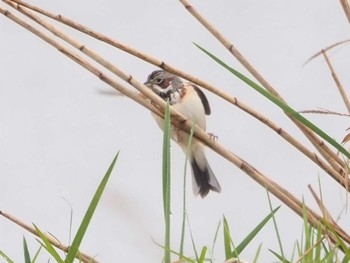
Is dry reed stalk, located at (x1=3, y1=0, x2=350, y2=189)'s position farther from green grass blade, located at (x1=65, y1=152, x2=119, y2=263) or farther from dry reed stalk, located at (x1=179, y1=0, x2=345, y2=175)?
green grass blade, located at (x1=65, y1=152, x2=119, y2=263)

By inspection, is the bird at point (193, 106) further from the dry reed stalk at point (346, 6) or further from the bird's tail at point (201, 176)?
the dry reed stalk at point (346, 6)

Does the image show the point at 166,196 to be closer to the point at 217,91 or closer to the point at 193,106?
the point at 217,91

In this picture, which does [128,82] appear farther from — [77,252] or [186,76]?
[77,252]

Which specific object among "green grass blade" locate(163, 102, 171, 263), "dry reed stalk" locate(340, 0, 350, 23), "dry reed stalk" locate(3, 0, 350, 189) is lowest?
"green grass blade" locate(163, 102, 171, 263)

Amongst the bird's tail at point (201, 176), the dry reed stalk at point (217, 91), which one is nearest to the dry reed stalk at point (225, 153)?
the dry reed stalk at point (217, 91)

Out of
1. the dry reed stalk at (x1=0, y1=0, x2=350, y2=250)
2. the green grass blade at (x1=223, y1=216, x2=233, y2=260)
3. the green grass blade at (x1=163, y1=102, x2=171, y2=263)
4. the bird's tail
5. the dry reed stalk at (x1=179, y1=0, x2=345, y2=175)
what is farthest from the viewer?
the bird's tail

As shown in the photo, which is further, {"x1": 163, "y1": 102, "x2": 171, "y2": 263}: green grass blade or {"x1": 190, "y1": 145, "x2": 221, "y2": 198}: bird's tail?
{"x1": 190, "y1": 145, "x2": 221, "y2": 198}: bird's tail

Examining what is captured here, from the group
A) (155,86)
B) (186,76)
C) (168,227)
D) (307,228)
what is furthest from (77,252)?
(155,86)

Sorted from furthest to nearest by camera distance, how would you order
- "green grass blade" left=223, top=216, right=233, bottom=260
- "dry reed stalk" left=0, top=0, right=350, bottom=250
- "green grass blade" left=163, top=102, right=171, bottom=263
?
"dry reed stalk" left=0, top=0, right=350, bottom=250 < "green grass blade" left=223, top=216, right=233, bottom=260 < "green grass blade" left=163, top=102, right=171, bottom=263

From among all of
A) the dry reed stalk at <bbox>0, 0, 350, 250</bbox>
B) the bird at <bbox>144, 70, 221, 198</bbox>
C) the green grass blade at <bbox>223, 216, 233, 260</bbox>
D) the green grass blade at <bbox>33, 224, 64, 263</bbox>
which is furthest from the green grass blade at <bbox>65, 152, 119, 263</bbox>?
the bird at <bbox>144, 70, 221, 198</bbox>
